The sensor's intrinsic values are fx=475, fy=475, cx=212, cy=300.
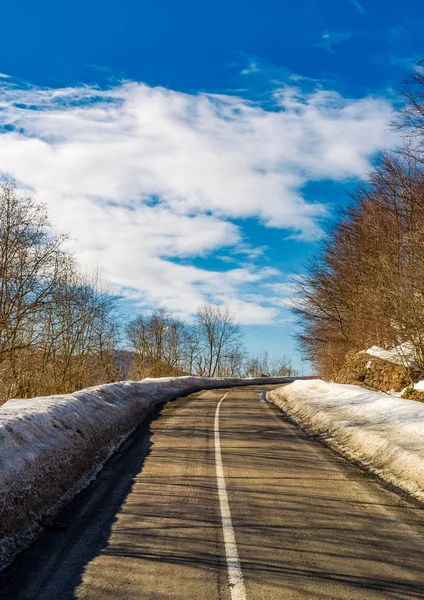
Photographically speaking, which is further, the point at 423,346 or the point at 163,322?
the point at 163,322

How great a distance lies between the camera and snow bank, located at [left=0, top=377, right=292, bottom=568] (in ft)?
19.2

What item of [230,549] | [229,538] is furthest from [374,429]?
[230,549]

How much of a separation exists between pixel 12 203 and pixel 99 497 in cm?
1486

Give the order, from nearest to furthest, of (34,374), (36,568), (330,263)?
1. (36,568)
2. (34,374)
3. (330,263)

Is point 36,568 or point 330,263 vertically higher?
point 330,263

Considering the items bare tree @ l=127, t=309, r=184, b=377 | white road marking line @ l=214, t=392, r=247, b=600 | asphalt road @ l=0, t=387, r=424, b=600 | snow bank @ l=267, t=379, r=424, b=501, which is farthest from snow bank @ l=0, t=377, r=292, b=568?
bare tree @ l=127, t=309, r=184, b=377

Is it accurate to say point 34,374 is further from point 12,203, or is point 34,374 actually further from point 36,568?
point 36,568

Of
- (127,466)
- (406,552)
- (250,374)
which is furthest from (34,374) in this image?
(250,374)

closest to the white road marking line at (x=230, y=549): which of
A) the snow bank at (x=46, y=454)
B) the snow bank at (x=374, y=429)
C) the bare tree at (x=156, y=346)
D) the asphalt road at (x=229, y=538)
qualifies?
the asphalt road at (x=229, y=538)

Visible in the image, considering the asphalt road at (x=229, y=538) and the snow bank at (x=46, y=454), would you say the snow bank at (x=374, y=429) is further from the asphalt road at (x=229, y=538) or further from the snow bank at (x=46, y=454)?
the snow bank at (x=46, y=454)

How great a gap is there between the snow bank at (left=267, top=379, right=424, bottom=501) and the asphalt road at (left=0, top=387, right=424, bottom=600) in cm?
53

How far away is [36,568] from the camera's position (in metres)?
4.76

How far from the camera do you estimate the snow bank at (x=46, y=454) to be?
19.2 ft

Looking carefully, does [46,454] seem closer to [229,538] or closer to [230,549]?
[229,538]
